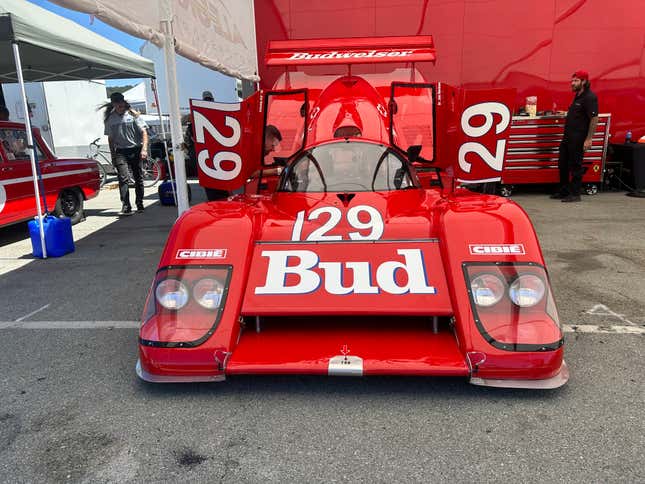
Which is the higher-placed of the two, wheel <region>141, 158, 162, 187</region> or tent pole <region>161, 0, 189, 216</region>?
tent pole <region>161, 0, 189, 216</region>

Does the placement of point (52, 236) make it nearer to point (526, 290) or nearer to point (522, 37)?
point (526, 290)

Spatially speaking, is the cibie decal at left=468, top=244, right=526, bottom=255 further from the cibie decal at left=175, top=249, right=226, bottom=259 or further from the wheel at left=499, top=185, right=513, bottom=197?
the wheel at left=499, top=185, right=513, bottom=197

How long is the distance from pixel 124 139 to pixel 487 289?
6.48 metres

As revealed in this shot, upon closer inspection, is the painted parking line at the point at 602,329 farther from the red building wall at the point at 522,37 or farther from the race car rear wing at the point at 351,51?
the red building wall at the point at 522,37

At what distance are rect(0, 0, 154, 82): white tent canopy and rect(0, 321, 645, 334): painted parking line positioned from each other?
284 centimetres

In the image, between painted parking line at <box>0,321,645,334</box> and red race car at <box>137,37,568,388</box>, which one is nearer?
red race car at <box>137,37,568,388</box>

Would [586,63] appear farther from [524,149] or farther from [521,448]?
[521,448]

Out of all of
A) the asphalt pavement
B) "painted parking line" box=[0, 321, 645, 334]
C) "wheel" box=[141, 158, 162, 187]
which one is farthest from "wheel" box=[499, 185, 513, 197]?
"wheel" box=[141, 158, 162, 187]

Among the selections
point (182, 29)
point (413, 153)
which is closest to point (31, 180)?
point (182, 29)

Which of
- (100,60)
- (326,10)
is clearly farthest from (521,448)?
(326,10)

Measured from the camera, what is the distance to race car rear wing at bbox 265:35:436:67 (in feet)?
18.1

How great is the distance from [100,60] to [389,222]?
5424 mm

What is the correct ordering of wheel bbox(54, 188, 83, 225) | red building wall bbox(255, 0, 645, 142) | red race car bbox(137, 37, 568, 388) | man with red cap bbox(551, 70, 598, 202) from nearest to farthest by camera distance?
1. red race car bbox(137, 37, 568, 388)
2. wheel bbox(54, 188, 83, 225)
3. man with red cap bbox(551, 70, 598, 202)
4. red building wall bbox(255, 0, 645, 142)

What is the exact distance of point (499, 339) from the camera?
2.18m
